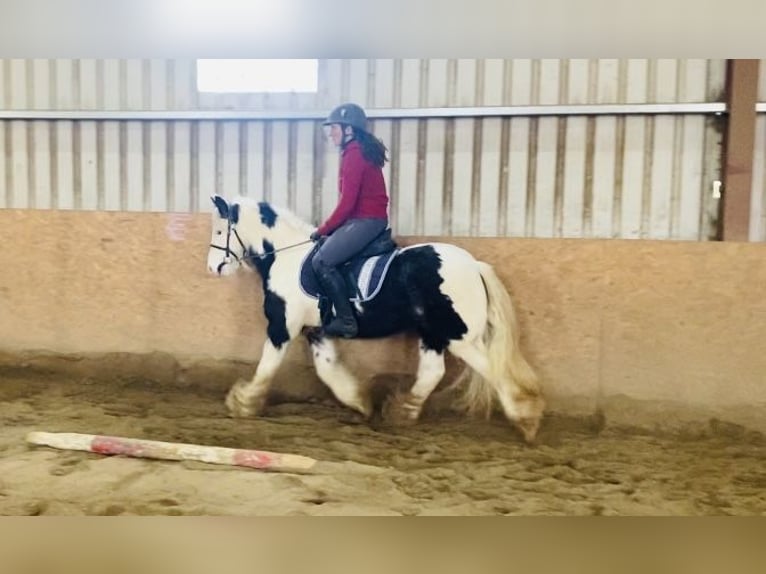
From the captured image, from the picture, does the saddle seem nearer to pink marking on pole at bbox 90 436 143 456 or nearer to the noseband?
the noseband

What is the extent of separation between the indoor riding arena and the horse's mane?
24 millimetres

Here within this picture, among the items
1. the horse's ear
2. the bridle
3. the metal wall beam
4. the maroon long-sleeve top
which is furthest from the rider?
the metal wall beam

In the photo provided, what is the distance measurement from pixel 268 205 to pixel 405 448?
2.01 ft

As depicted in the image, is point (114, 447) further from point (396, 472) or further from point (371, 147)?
point (371, 147)

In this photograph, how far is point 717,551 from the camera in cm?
147

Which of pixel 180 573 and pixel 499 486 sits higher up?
pixel 499 486

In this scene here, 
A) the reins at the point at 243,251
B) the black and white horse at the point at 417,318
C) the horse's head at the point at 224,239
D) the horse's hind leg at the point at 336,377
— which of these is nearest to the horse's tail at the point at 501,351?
the black and white horse at the point at 417,318

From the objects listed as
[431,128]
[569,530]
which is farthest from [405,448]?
[431,128]

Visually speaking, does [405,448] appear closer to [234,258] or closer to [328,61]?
[234,258]

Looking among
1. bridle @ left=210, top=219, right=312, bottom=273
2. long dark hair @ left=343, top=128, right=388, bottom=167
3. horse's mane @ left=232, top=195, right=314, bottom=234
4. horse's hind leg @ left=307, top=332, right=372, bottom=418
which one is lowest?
horse's hind leg @ left=307, top=332, right=372, bottom=418

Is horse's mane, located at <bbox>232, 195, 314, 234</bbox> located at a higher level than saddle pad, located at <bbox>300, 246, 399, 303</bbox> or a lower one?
higher

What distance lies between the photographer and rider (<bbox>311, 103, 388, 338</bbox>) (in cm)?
145

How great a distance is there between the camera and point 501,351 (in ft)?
4.77

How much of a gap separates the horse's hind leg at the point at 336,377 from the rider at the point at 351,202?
0.07 metres
